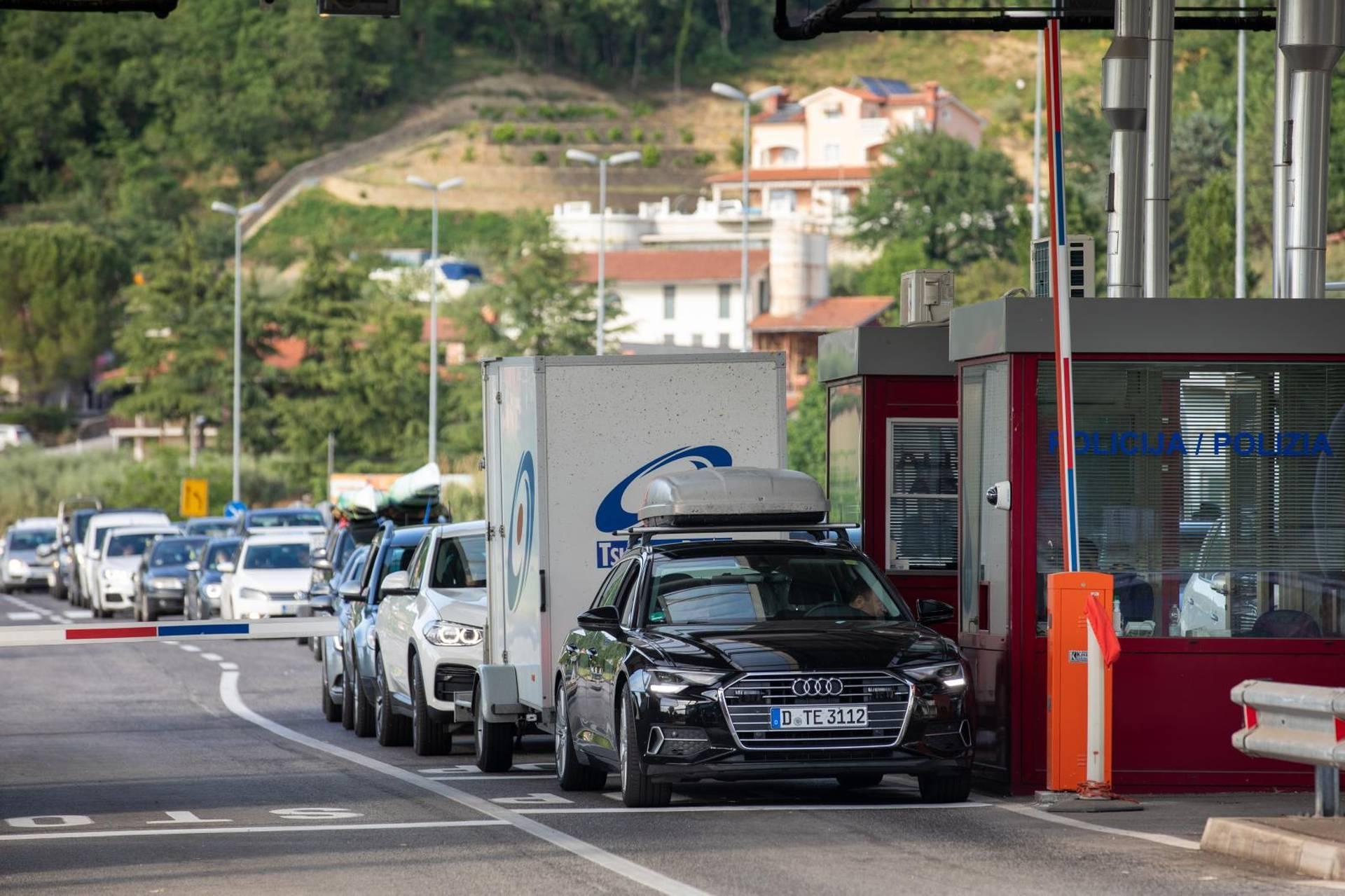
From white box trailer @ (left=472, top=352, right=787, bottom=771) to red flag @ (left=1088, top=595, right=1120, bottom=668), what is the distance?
10.7ft

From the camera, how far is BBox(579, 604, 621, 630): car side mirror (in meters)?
15.1

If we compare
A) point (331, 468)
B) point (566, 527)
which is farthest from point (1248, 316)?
point (331, 468)

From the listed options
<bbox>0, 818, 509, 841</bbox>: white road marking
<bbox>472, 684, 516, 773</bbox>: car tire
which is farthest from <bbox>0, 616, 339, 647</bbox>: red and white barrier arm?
<bbox>0, 818, 509, 841</bbox>: white road marking

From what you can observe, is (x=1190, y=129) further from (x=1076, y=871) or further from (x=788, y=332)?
(x=1076, y=871)

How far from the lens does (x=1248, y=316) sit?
51.6 feet

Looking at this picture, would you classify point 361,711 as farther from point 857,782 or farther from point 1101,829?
point 1101,829

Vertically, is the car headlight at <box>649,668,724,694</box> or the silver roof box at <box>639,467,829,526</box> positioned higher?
the silver roof box at <box>639,467,829,526</box>

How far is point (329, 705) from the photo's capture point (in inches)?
Result: 955

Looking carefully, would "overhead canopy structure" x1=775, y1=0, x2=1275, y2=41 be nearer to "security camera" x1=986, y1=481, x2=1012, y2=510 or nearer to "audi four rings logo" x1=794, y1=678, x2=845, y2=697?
"security camera" x1=986, y1=481, x2=1012, y2=510

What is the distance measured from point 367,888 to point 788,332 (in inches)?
5826

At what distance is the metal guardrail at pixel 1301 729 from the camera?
41.8 feet

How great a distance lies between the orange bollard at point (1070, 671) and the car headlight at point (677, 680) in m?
1.97

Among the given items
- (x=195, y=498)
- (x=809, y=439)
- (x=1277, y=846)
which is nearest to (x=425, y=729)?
(x=1277, y=846)

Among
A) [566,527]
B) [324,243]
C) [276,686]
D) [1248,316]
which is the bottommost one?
[276,686]
